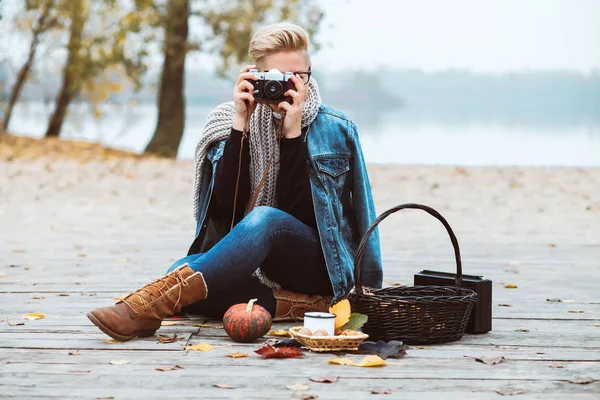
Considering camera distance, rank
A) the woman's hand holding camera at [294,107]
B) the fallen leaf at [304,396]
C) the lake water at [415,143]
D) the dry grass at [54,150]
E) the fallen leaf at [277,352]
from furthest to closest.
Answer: the lake water at [415,143] → the dry grass at [54,150] → the woman's hand holding camera at [294,107] → the fallen leaf at [277,352] → the fallen leaf at [304,396]

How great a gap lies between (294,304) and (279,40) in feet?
2.94

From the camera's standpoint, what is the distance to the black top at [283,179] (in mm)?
2805

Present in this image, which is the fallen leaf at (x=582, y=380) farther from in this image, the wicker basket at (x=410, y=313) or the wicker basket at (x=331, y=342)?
the wicker basket at (x=331, y=342)

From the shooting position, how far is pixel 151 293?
258cm

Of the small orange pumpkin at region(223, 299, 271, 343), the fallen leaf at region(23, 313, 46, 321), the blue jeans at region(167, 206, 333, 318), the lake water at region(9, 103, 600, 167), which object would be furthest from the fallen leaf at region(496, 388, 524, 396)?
the lake water at region(9, 103, 600, 167)

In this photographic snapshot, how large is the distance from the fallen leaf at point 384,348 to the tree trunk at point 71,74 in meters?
10.00

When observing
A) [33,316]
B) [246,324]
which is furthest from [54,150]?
[246,324]

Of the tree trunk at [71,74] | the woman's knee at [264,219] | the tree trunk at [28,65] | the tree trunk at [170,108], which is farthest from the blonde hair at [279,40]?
the tree trunk at [28,65]

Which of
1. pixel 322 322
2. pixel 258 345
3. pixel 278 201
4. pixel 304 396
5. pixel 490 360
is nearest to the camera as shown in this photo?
pixel 304 396

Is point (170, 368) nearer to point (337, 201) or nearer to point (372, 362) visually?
point (372, 362)

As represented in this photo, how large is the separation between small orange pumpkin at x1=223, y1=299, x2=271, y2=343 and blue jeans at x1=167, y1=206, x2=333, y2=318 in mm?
118

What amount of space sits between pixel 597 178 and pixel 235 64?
504cm

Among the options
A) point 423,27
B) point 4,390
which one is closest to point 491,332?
point 4,390

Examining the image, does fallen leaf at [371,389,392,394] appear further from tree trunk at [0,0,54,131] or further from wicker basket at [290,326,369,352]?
tree trunk at [0,0,54,131]
